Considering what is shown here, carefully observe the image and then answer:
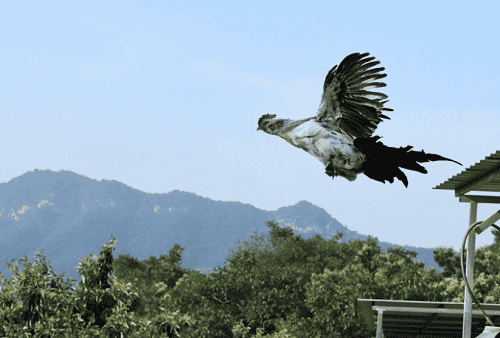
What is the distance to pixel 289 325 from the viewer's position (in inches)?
663

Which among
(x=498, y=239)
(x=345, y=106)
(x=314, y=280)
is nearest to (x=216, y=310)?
(x=314, y=280)

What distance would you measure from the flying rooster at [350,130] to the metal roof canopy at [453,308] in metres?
1.11

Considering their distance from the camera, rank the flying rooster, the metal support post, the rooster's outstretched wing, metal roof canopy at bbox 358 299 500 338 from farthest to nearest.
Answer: metal roof canopy at bbox 358 299 500 338 < the metal support post < the rooster's outstretched wing < the flying rooster

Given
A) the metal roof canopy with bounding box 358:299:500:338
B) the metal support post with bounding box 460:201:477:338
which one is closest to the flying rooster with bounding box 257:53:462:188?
the metal support post with bounding box 460:201:477:338

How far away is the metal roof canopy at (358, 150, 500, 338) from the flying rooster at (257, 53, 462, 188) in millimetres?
1106

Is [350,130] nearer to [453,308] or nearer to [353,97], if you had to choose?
[353,97]

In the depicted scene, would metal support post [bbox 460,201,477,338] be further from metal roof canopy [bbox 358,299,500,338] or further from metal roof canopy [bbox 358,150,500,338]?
metal roof canopy [bbox 358,299,500,338]

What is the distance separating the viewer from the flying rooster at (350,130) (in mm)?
3963

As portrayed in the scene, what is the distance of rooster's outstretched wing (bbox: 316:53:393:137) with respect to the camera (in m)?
5.16

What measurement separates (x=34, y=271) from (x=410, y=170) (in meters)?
9.38

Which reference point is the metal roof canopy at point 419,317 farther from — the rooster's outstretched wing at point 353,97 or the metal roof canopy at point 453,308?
the rooster's outstretched wing at point 353,97

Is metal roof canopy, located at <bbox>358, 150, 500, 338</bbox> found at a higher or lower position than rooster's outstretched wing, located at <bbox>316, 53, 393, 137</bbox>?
lower

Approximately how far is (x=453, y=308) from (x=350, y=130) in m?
5.23

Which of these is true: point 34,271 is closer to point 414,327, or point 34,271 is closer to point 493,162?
point 414,327
